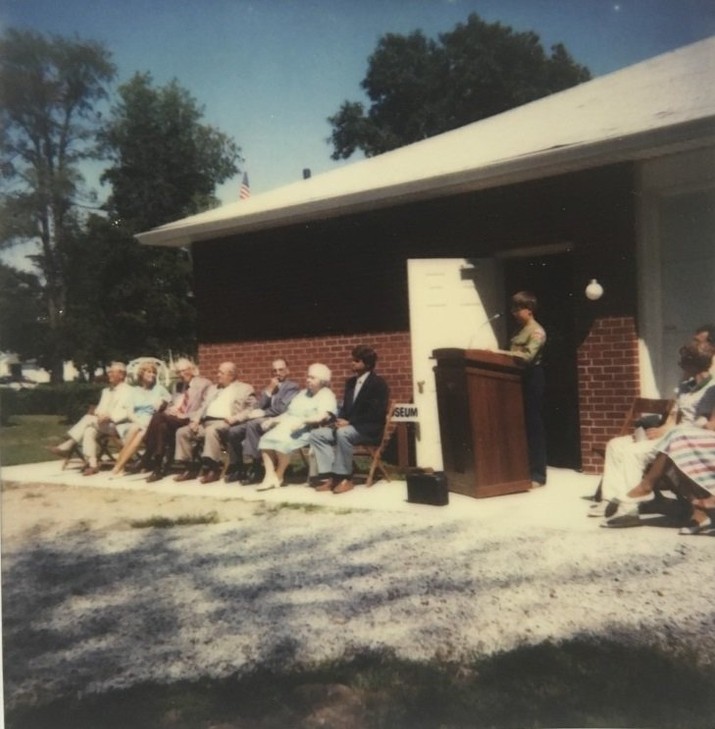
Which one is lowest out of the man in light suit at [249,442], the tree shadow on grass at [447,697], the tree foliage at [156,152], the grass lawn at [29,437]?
the tree shadow on grass at [447,697]

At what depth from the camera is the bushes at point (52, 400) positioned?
3.81 metres

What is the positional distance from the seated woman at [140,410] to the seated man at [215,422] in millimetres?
287

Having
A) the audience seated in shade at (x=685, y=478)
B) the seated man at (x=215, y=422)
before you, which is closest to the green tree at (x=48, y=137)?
the seated man at (x=215, y=422)

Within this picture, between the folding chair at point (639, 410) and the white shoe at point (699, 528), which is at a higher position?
the folding chair at point (639, 410)

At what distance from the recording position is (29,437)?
4262mm

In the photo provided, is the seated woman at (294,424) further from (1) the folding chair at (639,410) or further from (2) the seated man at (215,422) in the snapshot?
(1) the folding chair at (639,410)

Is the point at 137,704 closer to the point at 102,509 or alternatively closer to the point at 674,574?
the point at 102,509

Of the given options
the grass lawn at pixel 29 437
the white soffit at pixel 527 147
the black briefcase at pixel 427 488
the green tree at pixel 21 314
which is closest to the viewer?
the green tree at pixel 21 314

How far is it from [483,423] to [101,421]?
9.60 feet

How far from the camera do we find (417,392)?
243 inches

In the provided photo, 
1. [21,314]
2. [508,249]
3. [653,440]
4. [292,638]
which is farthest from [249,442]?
[653,440]

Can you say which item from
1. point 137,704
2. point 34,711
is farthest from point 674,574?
point 34,711

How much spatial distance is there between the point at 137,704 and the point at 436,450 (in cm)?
368

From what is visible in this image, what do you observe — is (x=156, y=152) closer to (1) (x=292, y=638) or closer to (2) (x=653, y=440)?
(1) (x=292, y=638)
